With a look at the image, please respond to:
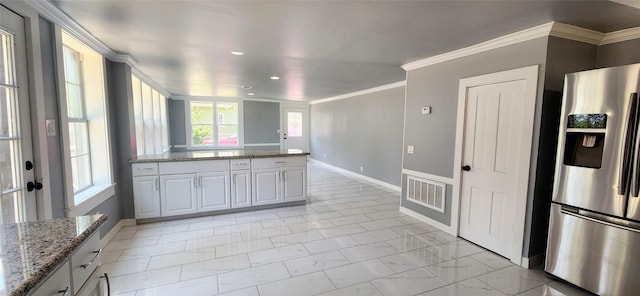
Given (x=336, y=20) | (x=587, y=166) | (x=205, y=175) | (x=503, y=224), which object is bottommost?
(x=503, y=224)

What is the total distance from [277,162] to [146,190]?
1.83 m

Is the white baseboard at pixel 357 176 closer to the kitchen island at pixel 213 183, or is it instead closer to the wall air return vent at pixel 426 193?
the wall air return vent at pixel 426 193

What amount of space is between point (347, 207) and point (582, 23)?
3.47 metres

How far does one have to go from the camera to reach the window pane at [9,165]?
1.72 metres

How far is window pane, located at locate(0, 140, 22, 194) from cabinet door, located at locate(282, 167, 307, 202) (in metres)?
2.97

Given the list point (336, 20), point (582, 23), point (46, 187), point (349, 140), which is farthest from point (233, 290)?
point (349, 140)

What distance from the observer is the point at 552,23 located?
7.57 ft

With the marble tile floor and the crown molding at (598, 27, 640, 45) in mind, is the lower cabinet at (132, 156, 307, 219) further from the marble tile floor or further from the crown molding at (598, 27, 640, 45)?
the crown molding at (598, 27, 640, 45)

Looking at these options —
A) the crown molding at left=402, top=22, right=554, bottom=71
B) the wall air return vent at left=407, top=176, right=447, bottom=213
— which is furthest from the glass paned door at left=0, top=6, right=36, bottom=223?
the wall air return vent at left=407, top=176, right=447, bottom=213

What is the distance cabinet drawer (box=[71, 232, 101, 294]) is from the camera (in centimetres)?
115

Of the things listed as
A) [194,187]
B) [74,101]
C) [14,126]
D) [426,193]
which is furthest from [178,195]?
[426,193]

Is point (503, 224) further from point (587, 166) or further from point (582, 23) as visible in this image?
point (582, 23)

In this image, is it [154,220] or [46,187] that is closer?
[46,187]

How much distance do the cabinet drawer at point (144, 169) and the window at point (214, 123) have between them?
4.65 meters
